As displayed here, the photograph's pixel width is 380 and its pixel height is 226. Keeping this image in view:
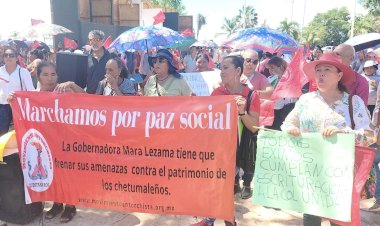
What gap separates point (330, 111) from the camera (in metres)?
Answer: 2.70

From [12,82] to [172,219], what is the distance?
3.04m

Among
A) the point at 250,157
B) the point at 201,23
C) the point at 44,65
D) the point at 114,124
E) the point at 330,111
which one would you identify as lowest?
the point at 250,157

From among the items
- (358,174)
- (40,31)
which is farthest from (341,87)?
(40,31)

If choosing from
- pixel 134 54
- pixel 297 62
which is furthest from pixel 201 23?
pixel 297 62

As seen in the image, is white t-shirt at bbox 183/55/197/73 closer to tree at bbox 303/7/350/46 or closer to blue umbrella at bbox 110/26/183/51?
blue umbrella at bbox 110/26/183/51

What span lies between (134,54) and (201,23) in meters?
89.1

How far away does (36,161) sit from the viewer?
343 cm

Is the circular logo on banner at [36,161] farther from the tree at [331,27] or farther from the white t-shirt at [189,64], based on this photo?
the tree at [331,27]

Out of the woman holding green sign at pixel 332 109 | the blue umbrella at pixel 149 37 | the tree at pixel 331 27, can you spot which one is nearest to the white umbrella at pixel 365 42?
the woman holding green sign at pixel 332 109

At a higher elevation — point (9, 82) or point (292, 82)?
point (292, 82)

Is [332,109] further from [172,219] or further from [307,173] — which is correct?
[172,219]

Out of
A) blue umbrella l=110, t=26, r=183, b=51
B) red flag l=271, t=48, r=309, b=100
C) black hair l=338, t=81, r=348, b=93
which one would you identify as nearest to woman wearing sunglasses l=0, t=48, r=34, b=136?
blue umbrella l=110, t=26, r=183, b=51

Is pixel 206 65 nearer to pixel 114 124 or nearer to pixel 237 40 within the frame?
pixel 237 40

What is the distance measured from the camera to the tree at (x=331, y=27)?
6831 centimetres
